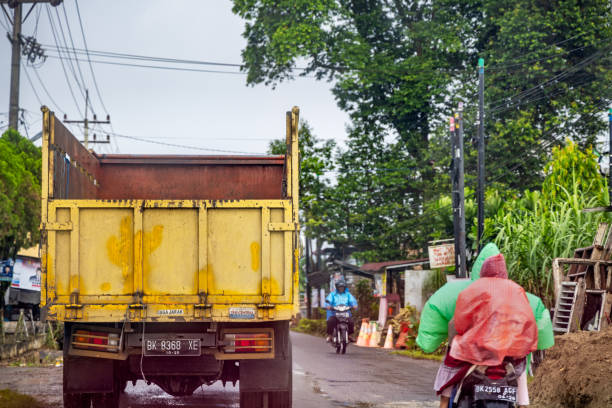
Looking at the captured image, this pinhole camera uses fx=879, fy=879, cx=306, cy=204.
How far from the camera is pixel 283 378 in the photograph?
27.5ft

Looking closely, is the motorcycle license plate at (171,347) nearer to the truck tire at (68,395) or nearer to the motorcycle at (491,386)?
the truck tire at (68,395)

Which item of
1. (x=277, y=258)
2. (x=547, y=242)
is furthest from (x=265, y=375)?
(x=547, y=242)

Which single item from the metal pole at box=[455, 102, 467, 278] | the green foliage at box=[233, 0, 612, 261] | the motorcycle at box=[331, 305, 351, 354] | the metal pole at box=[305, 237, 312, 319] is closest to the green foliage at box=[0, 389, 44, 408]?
the motorcycle at box=[331, 305, 351, 354]

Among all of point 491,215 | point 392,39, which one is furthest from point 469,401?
point 392,39

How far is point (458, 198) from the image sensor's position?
2169 centimetres

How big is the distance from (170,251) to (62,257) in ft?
3.18

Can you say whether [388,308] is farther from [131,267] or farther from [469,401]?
[469,401]

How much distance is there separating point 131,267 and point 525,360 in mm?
3986

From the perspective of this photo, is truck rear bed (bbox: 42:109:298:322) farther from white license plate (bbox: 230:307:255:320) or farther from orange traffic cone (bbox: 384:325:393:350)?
orange traffic cone (bbox: 384:325:393:350)

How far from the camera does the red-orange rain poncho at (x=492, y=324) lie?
5.11 m

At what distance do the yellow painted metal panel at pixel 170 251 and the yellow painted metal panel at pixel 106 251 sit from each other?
15 cm

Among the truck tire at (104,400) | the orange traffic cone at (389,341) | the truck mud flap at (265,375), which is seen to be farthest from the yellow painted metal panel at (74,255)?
the orange traffic cone at (389,341)

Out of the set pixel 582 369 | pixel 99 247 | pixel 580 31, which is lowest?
pixel 582 369

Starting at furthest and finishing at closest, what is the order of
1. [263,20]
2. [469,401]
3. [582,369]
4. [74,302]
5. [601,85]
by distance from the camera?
1. [263,20]
2. [601,85]
3. [582,369]
4. [74,302]
5. [469,401]
